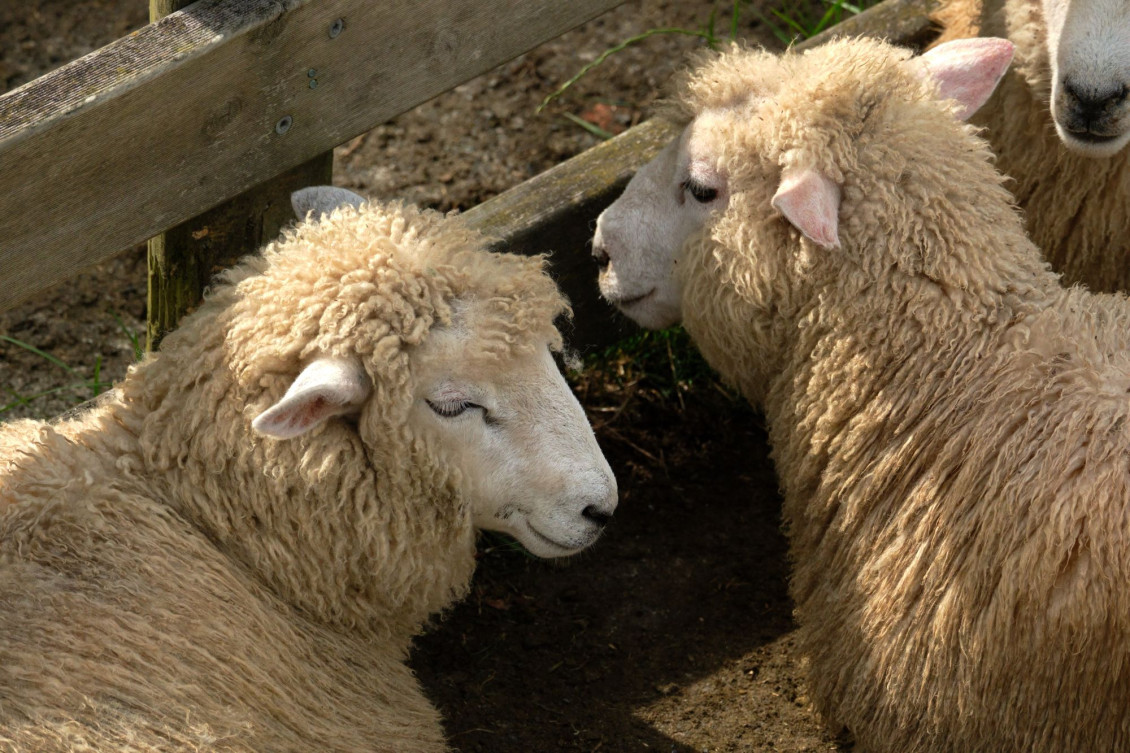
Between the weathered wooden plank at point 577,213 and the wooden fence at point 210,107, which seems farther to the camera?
the weathered wooden plank at point 577,213

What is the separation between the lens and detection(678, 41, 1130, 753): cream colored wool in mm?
2686

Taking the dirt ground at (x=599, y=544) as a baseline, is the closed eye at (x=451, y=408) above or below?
above

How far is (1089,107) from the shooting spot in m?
3.24

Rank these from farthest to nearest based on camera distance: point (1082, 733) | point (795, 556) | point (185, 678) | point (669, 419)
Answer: point (669, 419), point (795, 556), point (1082, 733), point (185, 678)

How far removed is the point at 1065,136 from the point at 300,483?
2.34 metres

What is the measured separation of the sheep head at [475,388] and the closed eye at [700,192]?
611 millimetres

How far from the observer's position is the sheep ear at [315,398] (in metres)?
2.41

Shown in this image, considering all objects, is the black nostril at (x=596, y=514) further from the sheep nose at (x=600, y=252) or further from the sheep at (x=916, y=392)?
the sheep nose at (x=600, y=252)

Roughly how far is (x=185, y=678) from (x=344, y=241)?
1024mm

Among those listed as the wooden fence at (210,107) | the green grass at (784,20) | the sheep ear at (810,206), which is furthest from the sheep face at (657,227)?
the green grass at (784,20)

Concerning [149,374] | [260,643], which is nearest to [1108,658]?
[260,643]

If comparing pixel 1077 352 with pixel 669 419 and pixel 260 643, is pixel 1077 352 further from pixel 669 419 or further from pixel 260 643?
pixel 260 643

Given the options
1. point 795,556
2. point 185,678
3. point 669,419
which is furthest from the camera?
point 669,419

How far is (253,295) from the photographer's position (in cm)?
273
